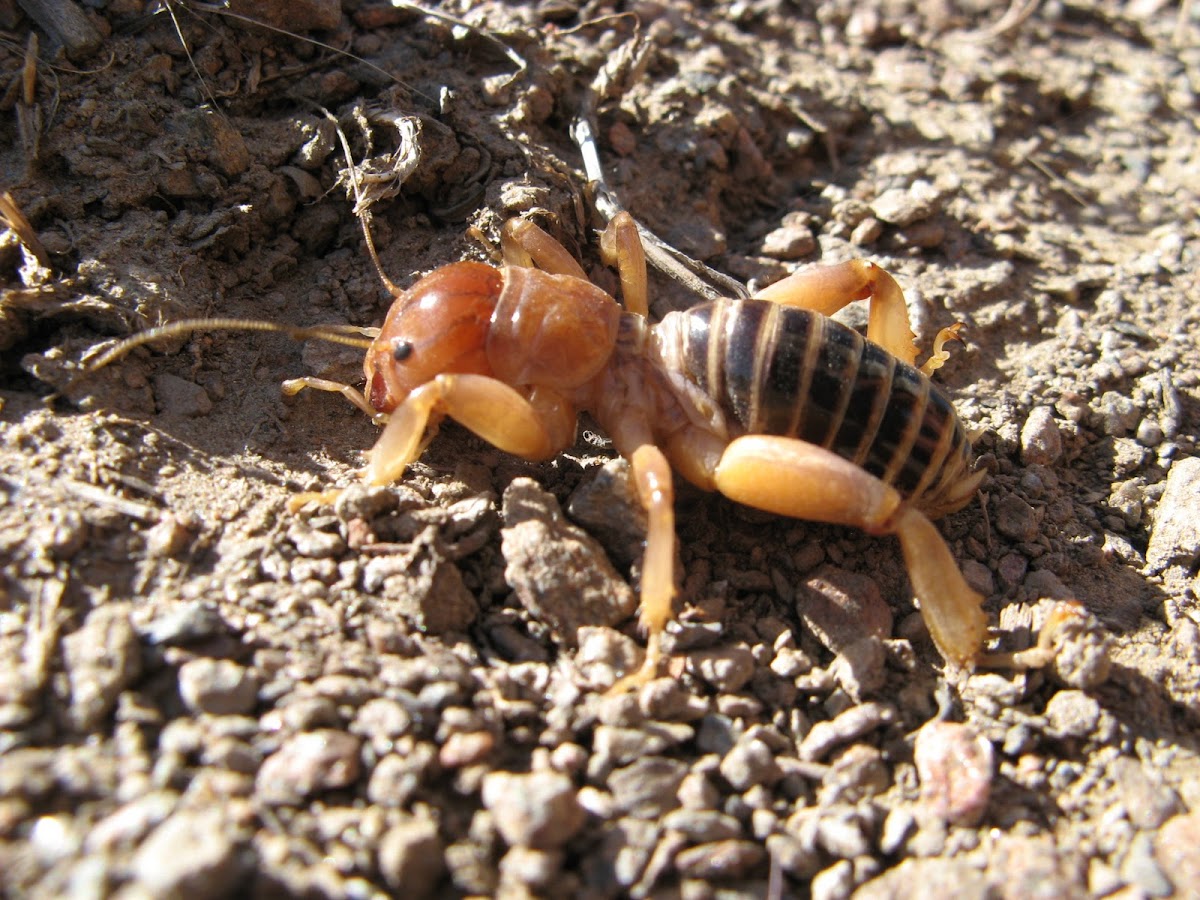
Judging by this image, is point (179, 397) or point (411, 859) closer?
point (411, 859)

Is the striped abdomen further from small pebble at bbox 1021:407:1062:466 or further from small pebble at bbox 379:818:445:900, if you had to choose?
small pebble at bbox 379:818:445:900

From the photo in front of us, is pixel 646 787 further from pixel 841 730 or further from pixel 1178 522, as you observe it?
pixel 1178 522

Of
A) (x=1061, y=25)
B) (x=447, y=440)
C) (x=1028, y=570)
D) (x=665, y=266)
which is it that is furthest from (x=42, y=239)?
(x=1061, y=25)

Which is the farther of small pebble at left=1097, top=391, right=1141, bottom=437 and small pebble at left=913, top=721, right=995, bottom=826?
small pebble at left=1097, top=391, right=1141, bottom=437

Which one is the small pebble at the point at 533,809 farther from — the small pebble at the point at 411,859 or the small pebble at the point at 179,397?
the small pebble at the point at 179,397

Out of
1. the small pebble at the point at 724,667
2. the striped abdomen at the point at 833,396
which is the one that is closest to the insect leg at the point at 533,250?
the striped abdomen at the point at 833,396

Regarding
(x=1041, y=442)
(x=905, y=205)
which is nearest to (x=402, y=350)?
(x=1041, y=442)

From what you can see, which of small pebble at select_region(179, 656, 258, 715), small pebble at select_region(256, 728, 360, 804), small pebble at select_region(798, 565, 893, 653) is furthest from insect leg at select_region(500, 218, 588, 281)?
small pebble at select_region(256, 728, 360, 804)
